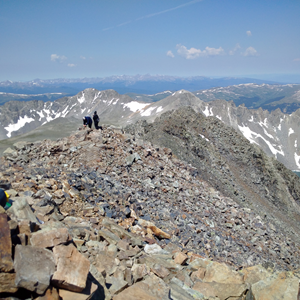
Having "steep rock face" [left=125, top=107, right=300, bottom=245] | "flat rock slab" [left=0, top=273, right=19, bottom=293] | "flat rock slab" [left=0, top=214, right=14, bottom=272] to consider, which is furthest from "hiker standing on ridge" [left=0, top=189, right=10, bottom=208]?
"steep rock face" [left=125, top=107, right=300, bottom=245]

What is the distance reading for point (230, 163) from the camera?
4084 cm

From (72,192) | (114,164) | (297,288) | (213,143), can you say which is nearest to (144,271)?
(297,288)

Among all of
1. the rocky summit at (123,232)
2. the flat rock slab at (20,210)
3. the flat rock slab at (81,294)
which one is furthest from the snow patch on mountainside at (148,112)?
the flat rock slab at (81,294)

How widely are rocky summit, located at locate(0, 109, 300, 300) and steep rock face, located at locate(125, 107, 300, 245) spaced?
347 inches

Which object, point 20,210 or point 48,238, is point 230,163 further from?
point 48,238

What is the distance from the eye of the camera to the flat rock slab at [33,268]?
211 inches

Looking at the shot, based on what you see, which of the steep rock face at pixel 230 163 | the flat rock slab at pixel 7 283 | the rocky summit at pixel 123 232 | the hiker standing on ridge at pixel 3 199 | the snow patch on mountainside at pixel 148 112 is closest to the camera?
the flat rock slab at pixel 7 283

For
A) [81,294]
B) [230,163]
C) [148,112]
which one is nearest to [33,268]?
[81,294]

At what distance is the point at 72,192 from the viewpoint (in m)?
13.6

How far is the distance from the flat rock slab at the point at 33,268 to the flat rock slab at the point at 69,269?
0.19 meters

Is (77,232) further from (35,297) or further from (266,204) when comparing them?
(266,204)

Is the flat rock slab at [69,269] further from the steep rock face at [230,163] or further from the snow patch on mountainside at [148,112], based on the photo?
the snow patch on mountainside at [148,112]

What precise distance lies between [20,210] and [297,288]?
10.9m

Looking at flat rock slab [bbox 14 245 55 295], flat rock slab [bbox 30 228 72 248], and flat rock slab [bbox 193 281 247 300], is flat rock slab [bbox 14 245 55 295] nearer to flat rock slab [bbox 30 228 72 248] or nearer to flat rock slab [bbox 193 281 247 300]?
flat rock slab [bbox 30 228 72 248]
